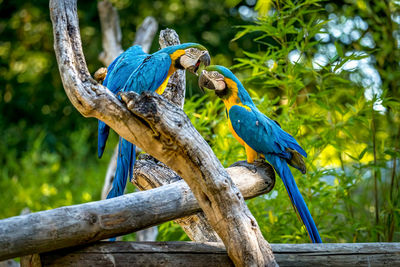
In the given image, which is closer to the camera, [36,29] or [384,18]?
[384,18]

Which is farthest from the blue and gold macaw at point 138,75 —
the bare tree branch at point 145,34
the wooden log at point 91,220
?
the bare tree branch at point 145,34

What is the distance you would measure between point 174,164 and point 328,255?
593 millimetres

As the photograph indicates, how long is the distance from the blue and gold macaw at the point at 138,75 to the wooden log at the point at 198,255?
38 cm

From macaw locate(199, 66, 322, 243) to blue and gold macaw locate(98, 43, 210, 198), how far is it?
0.14m

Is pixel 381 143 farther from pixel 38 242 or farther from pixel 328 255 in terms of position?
pixel 38 242

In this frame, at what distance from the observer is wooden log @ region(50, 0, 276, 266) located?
109cm

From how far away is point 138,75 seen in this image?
1675 millimetres

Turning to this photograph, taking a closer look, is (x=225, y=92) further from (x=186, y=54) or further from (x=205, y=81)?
(x=186, y=54)

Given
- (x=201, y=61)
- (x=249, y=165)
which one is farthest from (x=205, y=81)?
(x=249, y=165)

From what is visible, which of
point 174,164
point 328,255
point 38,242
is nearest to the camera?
point 38,242

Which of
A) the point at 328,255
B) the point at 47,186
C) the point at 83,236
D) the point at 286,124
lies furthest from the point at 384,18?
the point at 47,186

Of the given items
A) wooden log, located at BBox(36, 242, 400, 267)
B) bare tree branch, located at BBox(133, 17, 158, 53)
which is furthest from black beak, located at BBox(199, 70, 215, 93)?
bare tree branch, located at BBox(133, 17, 158, 53)

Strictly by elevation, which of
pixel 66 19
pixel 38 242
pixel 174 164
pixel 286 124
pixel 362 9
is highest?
pixel 66 19

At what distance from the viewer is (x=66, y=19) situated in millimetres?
1215
